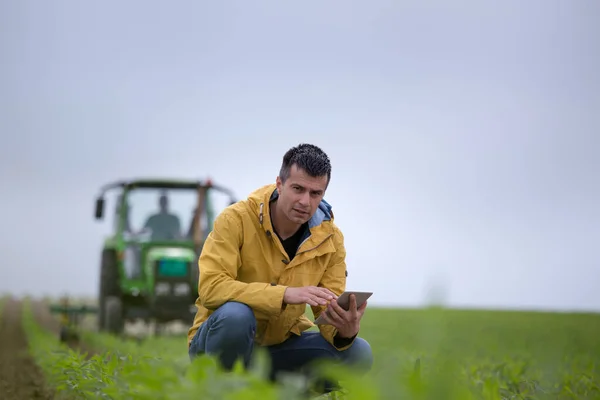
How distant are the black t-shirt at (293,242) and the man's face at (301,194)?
295 mm

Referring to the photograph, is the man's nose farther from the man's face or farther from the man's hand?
the man's hand

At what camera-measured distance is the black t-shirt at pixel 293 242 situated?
430 centimetres

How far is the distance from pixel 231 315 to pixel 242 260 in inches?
15.6

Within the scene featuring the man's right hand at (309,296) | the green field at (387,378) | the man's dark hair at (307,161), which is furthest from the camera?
the man's dark hair at (307,161)

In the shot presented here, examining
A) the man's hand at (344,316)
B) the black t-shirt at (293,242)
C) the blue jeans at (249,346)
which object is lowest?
the blue jeans at (249,346)

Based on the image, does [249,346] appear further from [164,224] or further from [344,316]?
[164,224]

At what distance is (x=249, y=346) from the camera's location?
13.2ft

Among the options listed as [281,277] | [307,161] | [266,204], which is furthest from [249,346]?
[307,161]

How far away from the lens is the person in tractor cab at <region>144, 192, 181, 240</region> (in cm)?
1259

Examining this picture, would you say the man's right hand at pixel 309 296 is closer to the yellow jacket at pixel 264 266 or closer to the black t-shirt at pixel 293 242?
the yellow jacket at pixel 264 266

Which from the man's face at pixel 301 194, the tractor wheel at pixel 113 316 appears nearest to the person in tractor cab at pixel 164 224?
the tractor wheel at pixel 113 316

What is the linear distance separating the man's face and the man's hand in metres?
0.47

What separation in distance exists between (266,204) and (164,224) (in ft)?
28.4

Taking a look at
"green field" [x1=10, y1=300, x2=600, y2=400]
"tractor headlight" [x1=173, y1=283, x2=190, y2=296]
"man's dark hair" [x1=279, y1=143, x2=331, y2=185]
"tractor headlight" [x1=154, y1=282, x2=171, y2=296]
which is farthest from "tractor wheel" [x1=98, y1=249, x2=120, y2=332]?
"man's dark hair" [x1=279, y1=143, x2=331, y2=185]
